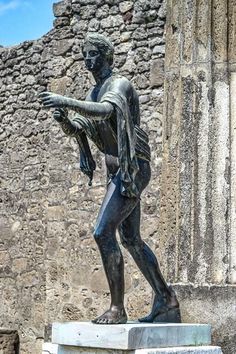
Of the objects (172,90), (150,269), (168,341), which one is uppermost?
(172,90)

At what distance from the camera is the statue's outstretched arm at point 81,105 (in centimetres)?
450

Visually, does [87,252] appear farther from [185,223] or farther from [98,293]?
[185,223]

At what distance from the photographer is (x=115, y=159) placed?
4812mm

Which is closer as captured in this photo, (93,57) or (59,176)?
(93,57)

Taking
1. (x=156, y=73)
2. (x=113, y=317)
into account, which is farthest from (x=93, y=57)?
(x=156, y=73)

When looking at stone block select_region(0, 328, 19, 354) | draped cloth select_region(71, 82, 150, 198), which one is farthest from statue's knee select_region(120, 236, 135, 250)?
stone block select_region(0, 328, 19, 354)

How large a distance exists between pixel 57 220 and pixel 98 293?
101cm

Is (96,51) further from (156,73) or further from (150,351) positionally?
(156,73)

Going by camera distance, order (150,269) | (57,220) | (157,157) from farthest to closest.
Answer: (57,220)
(157,157)
(150,269)

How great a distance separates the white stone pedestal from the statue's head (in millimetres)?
1560

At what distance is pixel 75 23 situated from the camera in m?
9.40

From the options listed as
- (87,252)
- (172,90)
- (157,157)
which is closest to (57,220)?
(87,252)

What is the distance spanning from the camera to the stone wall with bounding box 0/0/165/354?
879 centimetres

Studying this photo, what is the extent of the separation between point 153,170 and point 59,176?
124 centimetres
